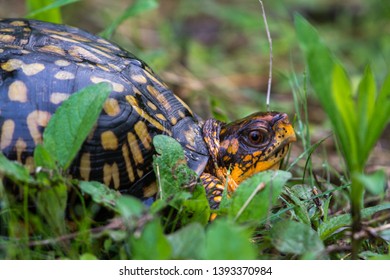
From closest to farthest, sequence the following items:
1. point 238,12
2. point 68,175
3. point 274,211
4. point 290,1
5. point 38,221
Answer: point 38,221, point 68,175, point 274,211, point 238,12, point 290,1

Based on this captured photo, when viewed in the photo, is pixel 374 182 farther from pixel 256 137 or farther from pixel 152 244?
pixel 256 137

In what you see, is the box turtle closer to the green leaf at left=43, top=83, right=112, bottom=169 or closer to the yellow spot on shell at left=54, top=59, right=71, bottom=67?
the yellow spot on shell at left=54, top=59, right=71, bottom=67

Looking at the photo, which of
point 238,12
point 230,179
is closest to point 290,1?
point 238,12

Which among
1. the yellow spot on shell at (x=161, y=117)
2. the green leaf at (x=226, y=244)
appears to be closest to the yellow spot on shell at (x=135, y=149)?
the yellow spot on shell at (x=161, y=117)

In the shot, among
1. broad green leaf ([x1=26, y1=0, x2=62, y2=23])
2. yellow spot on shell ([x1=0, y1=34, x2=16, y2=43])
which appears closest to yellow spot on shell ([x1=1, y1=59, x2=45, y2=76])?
yellow spot on shell ([x1=0, y1=34, x2=16, y2=43])
